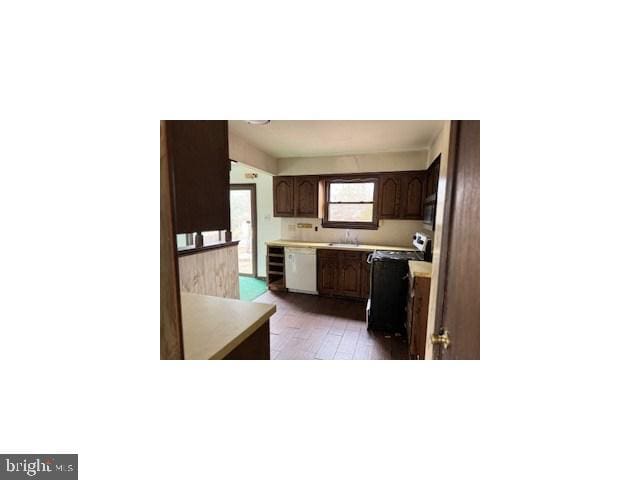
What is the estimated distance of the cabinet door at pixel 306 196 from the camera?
3669mm

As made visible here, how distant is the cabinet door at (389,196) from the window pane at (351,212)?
8.4 inches

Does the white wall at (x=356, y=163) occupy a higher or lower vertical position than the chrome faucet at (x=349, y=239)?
higher

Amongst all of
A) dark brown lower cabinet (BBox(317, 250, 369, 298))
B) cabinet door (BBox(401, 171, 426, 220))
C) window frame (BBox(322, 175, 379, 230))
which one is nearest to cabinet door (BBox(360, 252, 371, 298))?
dark brown lower cabinet (BBox(317, 250, 369, 298))

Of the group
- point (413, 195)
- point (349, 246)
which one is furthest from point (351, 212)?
point (413, 195)

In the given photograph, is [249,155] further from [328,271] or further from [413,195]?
[413,195]

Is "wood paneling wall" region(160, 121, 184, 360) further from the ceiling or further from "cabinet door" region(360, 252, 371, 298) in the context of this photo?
"cabinet door" region(360, 252, 371, 298)

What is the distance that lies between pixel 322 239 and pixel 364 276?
94cm

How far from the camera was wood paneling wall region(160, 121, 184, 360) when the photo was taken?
1.95 feet

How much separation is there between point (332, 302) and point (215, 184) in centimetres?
277

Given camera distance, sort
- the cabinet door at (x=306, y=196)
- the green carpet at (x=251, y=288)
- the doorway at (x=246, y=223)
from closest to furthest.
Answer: the green carpet at (x=251, y=288)
the cabinet door at (x=306, y=196)
the doorway at (x=246, y=223)

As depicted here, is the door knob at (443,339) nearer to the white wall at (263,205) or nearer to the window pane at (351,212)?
the window pane at (351,212)

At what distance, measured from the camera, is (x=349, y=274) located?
11.1 ft

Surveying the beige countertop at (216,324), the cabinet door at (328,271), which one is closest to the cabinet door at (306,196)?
the cabinet door at (328,271)

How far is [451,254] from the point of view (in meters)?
0.80
